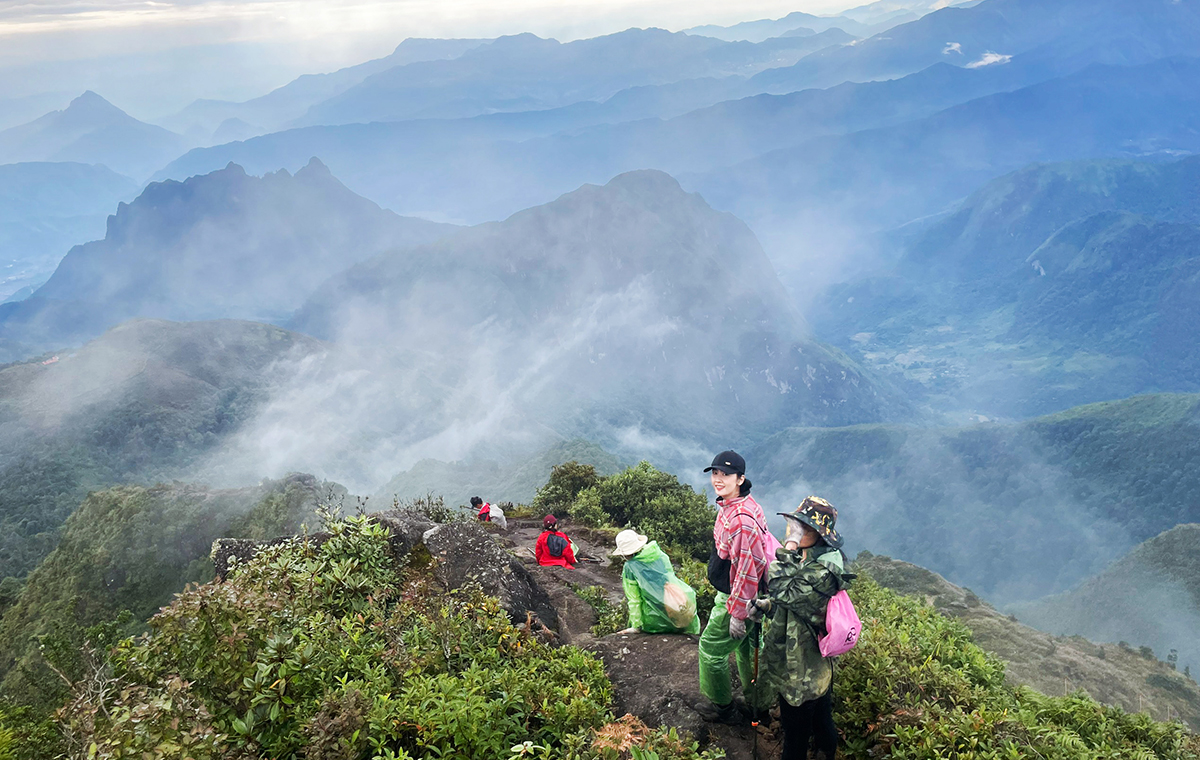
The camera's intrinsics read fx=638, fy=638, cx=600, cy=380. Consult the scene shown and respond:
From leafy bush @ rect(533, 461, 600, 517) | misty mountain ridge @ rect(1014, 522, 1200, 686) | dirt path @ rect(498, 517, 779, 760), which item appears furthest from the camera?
misty mountain ridge @ rect(1014, 522, 1200, 686)

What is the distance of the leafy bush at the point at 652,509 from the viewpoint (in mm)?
20906

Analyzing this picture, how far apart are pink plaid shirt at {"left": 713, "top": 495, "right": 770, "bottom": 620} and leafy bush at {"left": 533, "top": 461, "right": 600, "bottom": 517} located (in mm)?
18060

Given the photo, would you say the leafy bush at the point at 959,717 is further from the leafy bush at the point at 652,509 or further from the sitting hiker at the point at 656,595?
the leafy bush at the point at 652,509

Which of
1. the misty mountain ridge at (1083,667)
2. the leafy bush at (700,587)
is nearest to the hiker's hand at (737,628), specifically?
the leafy bush at (700,587)

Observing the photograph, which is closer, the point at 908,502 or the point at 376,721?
the point at 376,721

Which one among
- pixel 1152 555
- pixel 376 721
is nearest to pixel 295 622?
pixel 376 721

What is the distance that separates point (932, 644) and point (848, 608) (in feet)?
10.4

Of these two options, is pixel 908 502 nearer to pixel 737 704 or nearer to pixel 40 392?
pixel 737 704

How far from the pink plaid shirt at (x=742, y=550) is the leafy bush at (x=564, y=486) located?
1806 centimetres

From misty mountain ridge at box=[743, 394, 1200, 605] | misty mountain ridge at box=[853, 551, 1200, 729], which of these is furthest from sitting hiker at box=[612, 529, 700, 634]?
misty mountain ridge at box=[743, 394, 1200, 605]

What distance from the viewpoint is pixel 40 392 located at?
110 m

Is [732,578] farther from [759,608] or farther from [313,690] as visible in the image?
[313,690]

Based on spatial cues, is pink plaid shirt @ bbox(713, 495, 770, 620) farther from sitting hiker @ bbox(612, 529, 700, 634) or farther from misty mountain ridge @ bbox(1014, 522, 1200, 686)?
misty mountain ridge @ bbox(1014, 522, 1200, 686)

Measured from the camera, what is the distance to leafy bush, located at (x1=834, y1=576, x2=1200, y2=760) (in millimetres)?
5961
